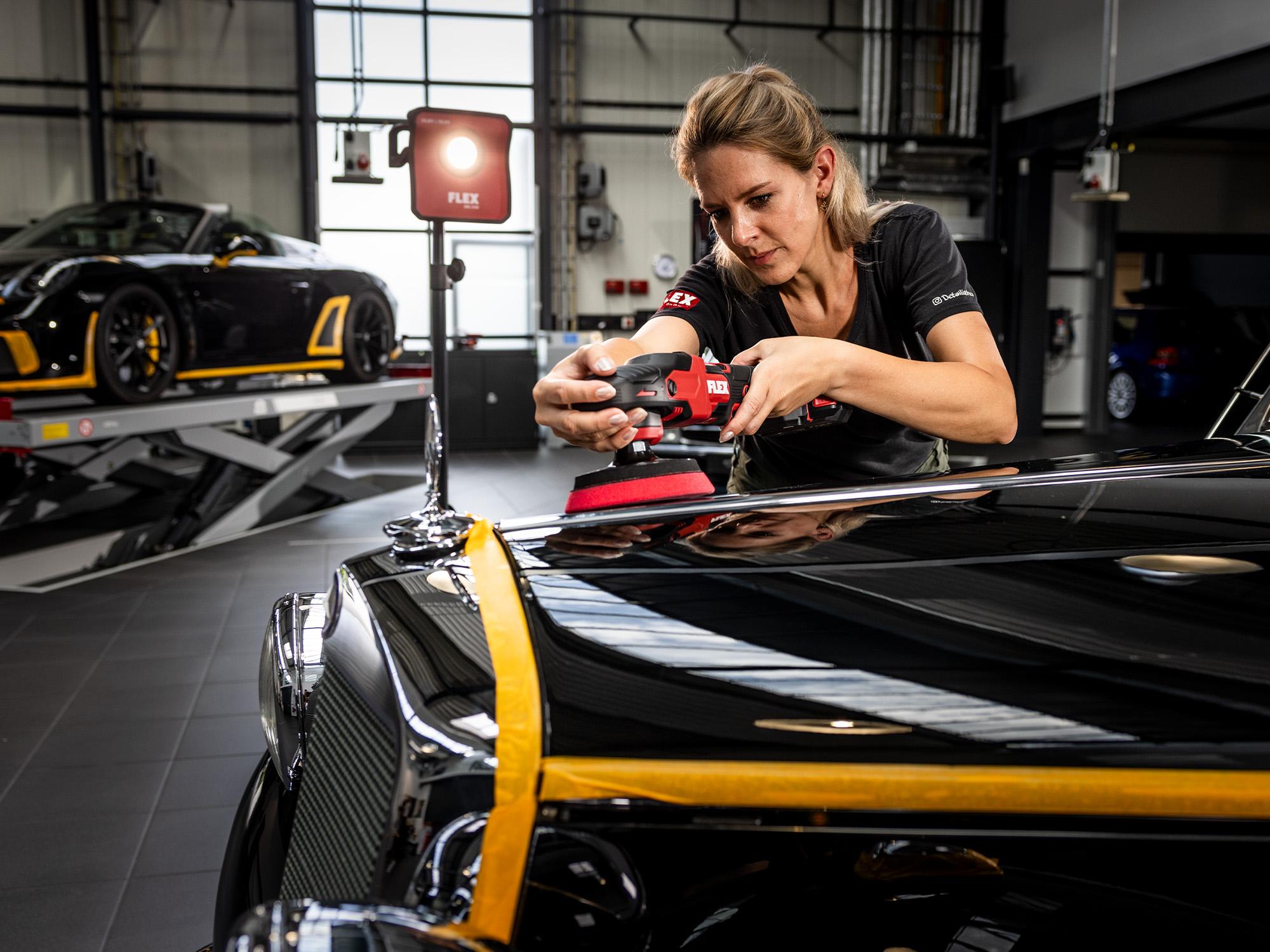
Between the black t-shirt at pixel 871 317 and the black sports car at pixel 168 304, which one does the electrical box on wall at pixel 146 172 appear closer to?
the black sports car at pixel 168 304

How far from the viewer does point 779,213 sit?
148cm

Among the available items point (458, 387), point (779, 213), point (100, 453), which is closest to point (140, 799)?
point (779, 213)

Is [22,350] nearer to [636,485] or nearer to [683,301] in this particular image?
[683,301]

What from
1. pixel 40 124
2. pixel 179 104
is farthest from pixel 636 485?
pixel 40 124

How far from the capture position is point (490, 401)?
408 inches

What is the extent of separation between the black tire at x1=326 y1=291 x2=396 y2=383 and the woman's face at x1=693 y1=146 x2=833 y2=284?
5.72m

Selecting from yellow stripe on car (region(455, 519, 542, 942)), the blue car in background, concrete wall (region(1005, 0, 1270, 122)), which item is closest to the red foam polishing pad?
yellow stripe on car (region(455, 519, 542, 942))

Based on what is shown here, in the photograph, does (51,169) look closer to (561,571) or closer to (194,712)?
(194,712)

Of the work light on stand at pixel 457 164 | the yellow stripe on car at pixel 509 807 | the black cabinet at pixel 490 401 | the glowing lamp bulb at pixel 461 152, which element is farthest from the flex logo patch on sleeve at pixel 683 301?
the black cabinet at pixel 490 401

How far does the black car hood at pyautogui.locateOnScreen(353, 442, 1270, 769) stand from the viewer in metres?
0.67

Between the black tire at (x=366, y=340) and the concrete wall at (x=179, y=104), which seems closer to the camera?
the black tire at (x=366, y=340)

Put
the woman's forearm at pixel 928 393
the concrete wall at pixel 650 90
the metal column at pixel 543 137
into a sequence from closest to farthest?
the woman's forearm at pixel 928 393, the metal column at pixel 543 137, the concrete wall at pixel 650 90

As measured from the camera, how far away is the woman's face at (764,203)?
1.44 meters

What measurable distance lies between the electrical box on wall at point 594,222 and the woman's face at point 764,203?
9748 millimetres
